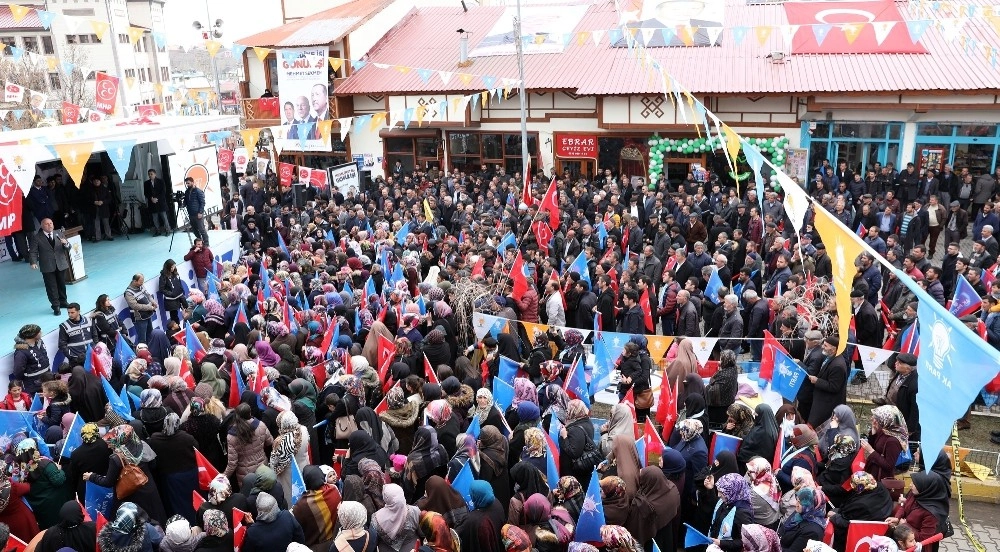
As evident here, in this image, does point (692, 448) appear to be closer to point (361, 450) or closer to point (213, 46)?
point (361, 450)

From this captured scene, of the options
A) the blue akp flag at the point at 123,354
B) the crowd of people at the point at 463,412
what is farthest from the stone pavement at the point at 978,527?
the blue akp flag at the point at 123,354

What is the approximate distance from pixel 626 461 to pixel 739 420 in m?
1.11

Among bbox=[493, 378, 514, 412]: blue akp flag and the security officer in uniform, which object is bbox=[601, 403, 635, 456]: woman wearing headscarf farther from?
the security officer in uniform

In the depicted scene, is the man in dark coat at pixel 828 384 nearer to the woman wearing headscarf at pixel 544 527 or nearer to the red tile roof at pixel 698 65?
the woman wearing headscarf at pixel 544 527

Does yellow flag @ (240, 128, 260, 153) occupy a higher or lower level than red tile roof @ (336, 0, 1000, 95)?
lower

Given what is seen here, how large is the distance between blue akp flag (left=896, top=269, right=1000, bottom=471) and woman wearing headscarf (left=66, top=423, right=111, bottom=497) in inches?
230

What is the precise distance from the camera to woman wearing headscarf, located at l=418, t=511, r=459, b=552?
16.5 ft

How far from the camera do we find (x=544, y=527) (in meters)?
5.05

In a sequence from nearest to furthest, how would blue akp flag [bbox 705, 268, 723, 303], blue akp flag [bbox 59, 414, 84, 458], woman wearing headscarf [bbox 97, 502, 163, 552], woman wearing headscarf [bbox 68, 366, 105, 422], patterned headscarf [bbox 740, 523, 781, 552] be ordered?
patterned headscarf [bbox 740, 523, 781, 552] < woman wearing headscarf [bbox 97, 502, 163, 552] < blue akp flag [bbox 59, 414, 84, 458] < woman wearing headscarf [bbox 68, 366, 105, 422] < blue akp flag [bbox 705, 268, 723, 303]

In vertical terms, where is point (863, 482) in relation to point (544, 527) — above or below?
above

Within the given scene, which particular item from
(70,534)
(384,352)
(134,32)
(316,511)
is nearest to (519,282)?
(384,352)

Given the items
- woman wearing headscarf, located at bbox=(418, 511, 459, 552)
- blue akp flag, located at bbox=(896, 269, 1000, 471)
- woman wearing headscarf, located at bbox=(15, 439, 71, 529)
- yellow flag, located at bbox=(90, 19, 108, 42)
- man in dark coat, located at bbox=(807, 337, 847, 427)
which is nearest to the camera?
blue akp flag, located at bbox=(896, 269, 1000, 471)

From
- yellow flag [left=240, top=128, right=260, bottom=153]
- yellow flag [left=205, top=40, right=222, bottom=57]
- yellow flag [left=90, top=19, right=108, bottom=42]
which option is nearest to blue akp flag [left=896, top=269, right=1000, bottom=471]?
→ yellow flag [left=240, top=128, right=260, bottom=153]

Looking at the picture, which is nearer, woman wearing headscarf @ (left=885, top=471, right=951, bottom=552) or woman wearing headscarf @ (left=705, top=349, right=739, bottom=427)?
woman wearing headscarf @ (left=885, top=471, right=951, bottom=552)
